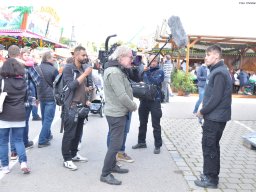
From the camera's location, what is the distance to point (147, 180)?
4.71 m

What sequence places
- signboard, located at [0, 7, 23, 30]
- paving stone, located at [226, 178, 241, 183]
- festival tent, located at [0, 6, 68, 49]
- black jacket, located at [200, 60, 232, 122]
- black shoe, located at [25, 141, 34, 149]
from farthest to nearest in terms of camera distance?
signboard, located at [0, 7, 23, 30]
festival tent, located at [0, 6, 68, 49]
black shoe, located at [25, 141, 34, 149]
paving stone, located at [226, 178, 241, 183]
black jacket, located at [200, 60, 232, 122]

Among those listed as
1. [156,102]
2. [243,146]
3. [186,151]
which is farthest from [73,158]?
[243,146]

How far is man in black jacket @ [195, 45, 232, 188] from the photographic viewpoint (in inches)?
169

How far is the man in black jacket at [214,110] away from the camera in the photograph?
4.30 metres

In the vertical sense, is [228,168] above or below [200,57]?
below

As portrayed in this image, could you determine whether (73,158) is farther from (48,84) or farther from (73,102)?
(48,84)

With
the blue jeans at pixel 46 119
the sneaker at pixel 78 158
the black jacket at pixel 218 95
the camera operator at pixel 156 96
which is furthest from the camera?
the blue jeans at pixel 46 119

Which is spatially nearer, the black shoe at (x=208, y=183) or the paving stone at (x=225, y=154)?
the black shoe at (x=208, y=183)

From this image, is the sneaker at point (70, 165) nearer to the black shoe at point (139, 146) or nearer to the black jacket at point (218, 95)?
the black shoe at point (139, 146)

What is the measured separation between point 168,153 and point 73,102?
2.15 meters

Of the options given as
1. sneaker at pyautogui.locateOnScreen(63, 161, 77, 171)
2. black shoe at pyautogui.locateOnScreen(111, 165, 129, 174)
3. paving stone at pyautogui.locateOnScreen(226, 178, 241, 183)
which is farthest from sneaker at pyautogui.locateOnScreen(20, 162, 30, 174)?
paving stone at pyautogui.locateOnScreen(226, 178, 241, 183)

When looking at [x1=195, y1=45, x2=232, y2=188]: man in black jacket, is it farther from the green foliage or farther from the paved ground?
the green foliage

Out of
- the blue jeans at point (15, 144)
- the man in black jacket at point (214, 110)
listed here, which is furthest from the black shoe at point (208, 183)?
the blue jeans at point (15, 144)

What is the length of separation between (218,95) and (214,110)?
221 mm
